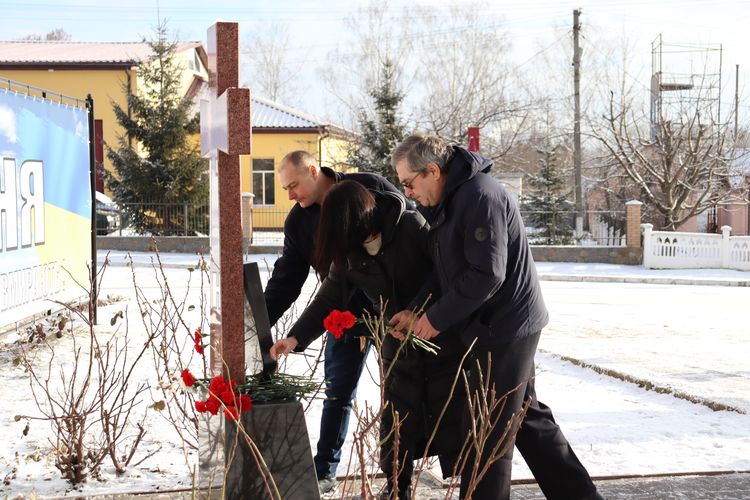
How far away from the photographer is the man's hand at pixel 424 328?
3584mm

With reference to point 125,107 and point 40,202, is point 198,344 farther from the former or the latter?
point 125,107

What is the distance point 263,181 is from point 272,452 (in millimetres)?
30473

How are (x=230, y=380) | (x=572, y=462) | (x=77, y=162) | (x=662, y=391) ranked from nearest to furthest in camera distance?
(x=230, y=380), (x=572, y=462), (x=662, y=391), (x=77, y=162)

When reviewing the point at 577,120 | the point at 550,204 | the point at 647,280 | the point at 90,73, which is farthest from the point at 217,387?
the point at 90,73

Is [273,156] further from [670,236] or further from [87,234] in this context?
[87,234]

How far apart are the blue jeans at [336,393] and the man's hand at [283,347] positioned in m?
0.66

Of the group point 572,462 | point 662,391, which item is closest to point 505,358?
point 572,462

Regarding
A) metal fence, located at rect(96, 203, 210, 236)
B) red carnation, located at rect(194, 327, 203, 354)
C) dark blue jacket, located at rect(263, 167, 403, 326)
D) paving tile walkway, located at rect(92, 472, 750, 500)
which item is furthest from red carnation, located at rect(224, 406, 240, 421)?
metal fence, located at rect(96, 203, 210, 236)

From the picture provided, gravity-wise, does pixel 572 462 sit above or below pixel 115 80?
below

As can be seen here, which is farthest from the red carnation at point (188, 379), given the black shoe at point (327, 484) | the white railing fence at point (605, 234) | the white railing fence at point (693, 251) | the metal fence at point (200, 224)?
the metal fence at point (200, 224)

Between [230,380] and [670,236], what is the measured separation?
2093 centimetres

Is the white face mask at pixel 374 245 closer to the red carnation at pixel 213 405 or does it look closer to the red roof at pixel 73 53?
the red carnation at pixel 213 405

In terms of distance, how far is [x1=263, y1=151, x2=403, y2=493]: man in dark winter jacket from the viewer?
4.41 metres

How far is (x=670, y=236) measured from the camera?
73.7ft
